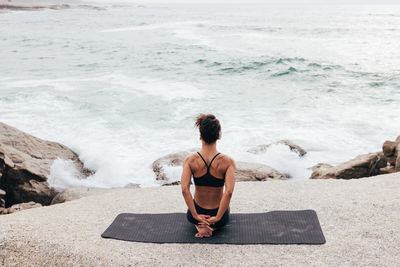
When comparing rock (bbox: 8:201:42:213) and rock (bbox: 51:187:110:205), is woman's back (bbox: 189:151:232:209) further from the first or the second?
rock (bbox: 8:201:42:213)

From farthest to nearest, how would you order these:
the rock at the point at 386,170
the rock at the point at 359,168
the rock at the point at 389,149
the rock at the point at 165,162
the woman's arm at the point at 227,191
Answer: the rock at the point at 165,162 → the rock at the point at 389,149 → the rock at the point at 386,170 → the rock at the point at 359,168 → the woman's arm at the point at 227,191

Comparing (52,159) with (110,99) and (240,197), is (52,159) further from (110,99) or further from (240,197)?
(110,99)

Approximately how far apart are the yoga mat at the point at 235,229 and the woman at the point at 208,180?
0.63 ft

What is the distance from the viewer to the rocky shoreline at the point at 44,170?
21.5 ft

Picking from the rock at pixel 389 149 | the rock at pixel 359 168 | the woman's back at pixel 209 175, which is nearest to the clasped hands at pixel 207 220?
the woman's back at pixel 209 175

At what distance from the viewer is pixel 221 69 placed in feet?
68.6

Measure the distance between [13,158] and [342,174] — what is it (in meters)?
6.79

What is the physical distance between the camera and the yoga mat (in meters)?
3.74

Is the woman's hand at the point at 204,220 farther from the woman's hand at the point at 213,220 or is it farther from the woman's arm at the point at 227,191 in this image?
the woman's arm at the point at 227,191

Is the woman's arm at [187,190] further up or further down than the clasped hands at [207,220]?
further up

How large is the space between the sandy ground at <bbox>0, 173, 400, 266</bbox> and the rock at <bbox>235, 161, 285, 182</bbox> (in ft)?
6.28

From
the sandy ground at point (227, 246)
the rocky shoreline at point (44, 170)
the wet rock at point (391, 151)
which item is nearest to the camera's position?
the sandy ground at point (227, 246)

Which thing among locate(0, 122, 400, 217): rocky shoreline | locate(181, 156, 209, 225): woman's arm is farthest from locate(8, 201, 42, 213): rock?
locate(181, 156, 209, 225): woman's arm

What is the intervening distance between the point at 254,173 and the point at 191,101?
7.87 m
